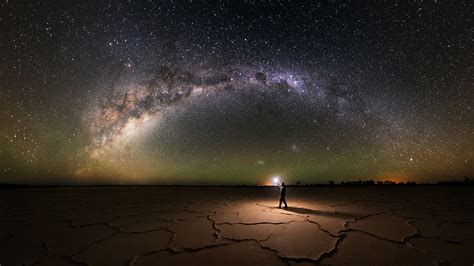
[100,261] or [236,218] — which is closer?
[100,261]

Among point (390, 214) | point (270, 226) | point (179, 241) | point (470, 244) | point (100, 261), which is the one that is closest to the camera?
point (100, 261)

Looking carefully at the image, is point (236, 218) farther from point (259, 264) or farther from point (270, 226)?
point (259, 264)

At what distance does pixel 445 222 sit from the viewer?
411 cm

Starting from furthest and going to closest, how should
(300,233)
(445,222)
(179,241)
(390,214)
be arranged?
(390,214) < (445,222) < (300,233) < (179,241)

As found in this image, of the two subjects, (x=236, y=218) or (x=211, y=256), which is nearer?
(x=211, y=256)

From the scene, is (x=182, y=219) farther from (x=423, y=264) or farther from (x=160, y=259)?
(x=423, y=264)

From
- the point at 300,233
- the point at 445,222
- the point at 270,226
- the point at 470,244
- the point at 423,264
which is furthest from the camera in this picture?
the point at 445,222

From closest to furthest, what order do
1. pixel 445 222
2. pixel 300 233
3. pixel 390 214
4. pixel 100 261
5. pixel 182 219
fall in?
1. pixel 100 261
2. pixel 300 233
3. pixel 445 222
4. pixel 182 219
5. pixel 390 214

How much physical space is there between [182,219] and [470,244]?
13.2 feet

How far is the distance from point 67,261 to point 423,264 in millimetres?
3431

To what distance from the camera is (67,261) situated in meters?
2.50

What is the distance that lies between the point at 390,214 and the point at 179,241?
4.15 m

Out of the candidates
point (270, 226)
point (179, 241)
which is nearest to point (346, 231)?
point (270, 226)

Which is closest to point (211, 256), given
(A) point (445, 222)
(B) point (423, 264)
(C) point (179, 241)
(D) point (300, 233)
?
(C) point (179, 241)
